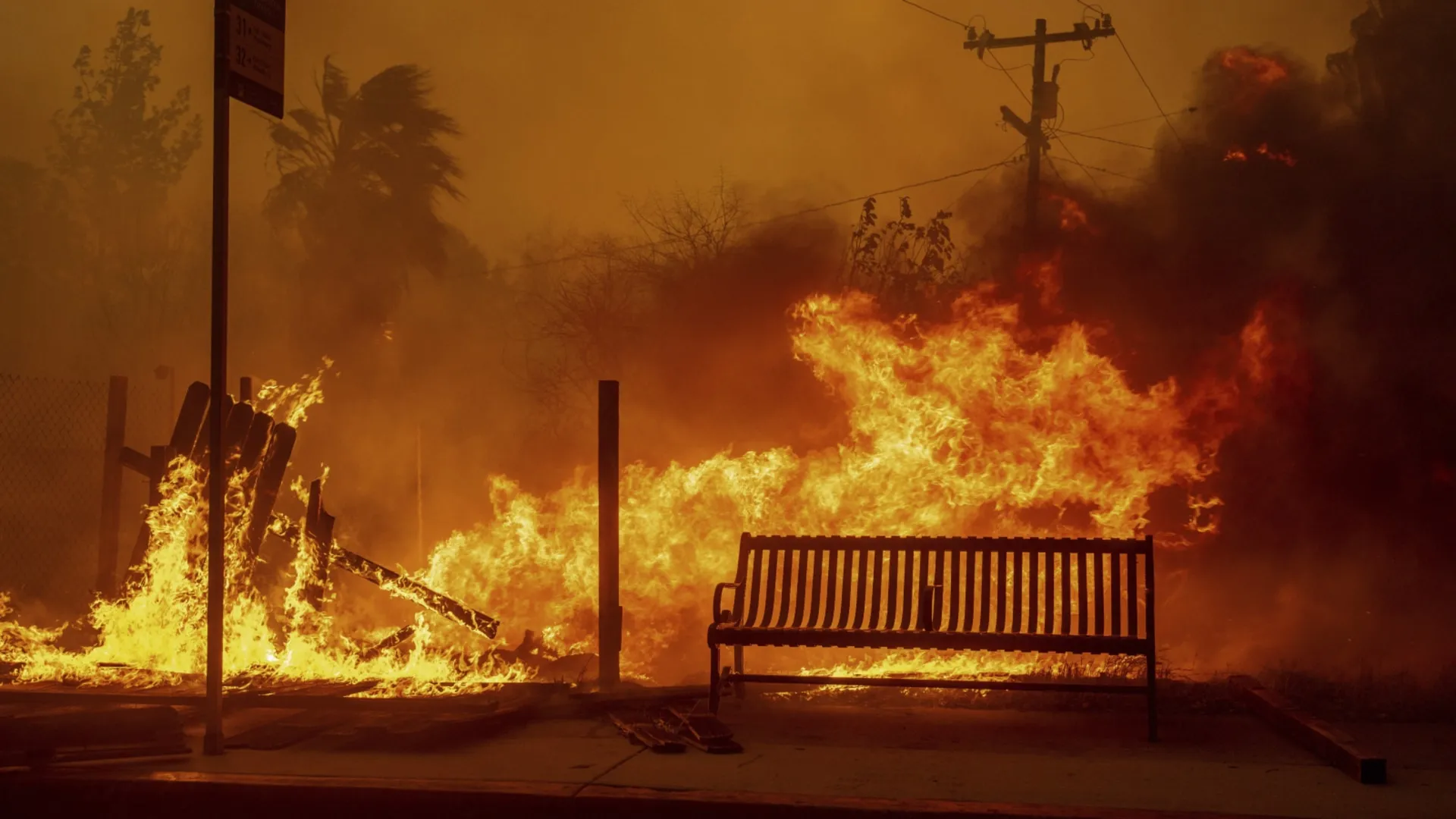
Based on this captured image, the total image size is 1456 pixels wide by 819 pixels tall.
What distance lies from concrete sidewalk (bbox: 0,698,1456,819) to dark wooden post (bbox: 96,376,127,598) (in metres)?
4.36

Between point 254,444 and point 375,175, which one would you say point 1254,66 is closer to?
point 254,444

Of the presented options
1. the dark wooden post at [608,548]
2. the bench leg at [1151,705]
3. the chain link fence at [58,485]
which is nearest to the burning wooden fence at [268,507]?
the dark wooden post at [608,548]

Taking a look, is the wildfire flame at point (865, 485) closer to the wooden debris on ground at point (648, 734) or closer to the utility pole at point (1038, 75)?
the wooden debris on ground at point (648, 734)

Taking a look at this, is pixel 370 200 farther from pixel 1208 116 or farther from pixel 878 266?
pixel 1208 116

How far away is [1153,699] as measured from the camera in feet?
22.3

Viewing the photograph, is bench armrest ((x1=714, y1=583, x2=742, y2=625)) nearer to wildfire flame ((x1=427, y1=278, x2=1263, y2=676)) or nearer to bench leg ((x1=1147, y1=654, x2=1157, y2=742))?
bench leg ((x1=1147, y1=654, x2=1157, y2=742))

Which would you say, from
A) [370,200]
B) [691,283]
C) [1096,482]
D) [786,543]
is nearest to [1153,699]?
[786,543]

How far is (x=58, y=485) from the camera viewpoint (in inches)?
765

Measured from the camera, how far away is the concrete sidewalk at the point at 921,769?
18.0 feet

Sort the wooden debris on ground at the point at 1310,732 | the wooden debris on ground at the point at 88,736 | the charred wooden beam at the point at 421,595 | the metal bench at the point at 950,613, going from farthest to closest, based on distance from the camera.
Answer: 1. the charred wooden beam at the point at 421,595
2. the metal bench at the point at 950,613
3. the wooden debris on ground at the point at 88,736
4. the wooden debris on ground at the point at 1310,732

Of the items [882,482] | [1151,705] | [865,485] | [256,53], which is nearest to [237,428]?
[256,53]

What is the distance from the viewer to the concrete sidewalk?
5.50 metres

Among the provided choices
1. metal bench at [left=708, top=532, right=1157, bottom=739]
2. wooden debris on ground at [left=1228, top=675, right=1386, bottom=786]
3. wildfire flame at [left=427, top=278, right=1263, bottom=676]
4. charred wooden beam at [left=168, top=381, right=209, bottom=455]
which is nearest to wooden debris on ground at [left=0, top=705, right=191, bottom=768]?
metal bench at [left=708, top=532, right=1157, bottom=739]

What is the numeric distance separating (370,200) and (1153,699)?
22359 millimetres
